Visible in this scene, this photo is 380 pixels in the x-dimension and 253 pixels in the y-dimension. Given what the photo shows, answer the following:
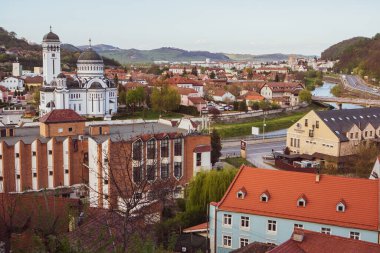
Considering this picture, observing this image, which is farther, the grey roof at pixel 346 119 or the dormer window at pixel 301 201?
the grey roof at pixel 346 119

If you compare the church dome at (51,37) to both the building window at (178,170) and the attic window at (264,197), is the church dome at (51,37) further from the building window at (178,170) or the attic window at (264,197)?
the attic window at (264,197)

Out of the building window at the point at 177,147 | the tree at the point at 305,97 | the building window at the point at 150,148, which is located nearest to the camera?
the building window at the point at 150,148

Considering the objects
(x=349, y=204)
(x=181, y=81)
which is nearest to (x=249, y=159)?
(x=349, y=204)

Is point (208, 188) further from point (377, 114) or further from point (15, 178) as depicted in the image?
point (377, 114)

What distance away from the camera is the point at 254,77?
10375 centimetres

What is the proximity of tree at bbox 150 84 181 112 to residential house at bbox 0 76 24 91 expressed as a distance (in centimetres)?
2715

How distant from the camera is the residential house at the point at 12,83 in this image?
238 feet

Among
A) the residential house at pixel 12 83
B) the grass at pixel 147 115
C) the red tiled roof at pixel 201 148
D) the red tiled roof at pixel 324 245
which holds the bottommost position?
the grass at pixel 147 115

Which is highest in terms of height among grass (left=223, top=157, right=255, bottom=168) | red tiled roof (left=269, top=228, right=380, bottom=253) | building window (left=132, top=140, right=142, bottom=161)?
building window (left=132, top=140, right=142, bottom=161)

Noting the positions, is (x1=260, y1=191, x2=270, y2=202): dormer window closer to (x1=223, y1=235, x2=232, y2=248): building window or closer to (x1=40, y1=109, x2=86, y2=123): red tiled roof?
(x1=223, y1=235, x2=232, y2=248): building window

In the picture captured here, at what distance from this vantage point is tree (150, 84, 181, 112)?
54469 millimetres

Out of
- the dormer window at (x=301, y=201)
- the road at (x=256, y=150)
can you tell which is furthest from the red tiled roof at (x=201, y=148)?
the dormer window at (x=301, y=201)

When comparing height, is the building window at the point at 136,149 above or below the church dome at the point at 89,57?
below

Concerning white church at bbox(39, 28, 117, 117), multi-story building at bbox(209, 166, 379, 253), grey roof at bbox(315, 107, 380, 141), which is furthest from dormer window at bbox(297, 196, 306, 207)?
white church at bbox(39, 28, 117, 117)
